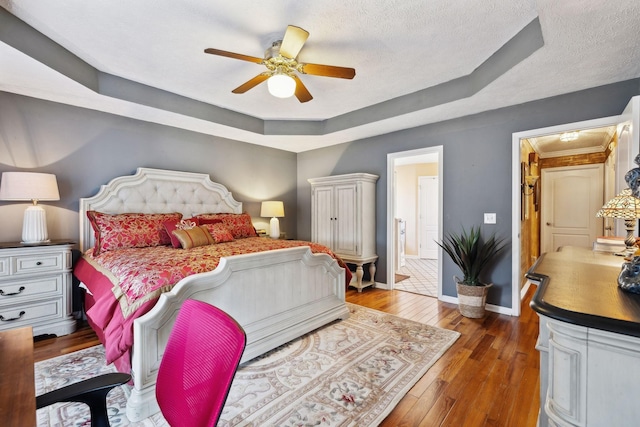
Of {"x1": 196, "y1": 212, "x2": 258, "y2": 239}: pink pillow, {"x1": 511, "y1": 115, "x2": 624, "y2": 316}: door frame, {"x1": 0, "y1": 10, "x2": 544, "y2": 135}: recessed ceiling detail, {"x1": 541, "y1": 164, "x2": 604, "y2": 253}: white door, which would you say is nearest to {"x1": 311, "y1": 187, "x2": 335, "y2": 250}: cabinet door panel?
{"x1": 0, "y1": 10, "x2": 544, "y2": 135}: recessed ceiling detail

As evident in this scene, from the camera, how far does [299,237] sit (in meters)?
5.54

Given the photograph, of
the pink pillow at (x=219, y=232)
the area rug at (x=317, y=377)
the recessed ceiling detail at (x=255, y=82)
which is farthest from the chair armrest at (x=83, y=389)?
the pink pillow at (x=219, y=232)

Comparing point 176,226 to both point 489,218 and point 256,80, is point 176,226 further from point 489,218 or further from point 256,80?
point 489,218

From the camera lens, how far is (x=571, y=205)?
548 centimetres

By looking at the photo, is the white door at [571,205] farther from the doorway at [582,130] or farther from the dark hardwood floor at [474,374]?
the dark hardwood floor at [474,374]

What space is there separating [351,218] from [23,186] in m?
3.58

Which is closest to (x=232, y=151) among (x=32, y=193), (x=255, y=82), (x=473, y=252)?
(x=255, y=82)

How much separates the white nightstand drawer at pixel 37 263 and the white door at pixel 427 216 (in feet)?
21.8

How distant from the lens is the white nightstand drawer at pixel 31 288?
248 cm

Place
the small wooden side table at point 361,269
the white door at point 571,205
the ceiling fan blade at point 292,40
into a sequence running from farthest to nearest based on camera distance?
the white door at point 571,205 → the small wooden side table at point 361,269 → the ceiling fan blade at point 292,40

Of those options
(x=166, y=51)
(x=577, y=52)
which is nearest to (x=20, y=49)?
(x=166, y=51)

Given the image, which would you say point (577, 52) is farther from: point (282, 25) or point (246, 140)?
point (246, 140)

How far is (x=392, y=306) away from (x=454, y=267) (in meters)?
0.96

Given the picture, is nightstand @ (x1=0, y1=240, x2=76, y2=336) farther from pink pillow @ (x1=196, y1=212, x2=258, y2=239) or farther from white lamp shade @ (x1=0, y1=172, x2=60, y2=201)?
pink pillow @ (x1=196, y1=212, x2=258, y2=239)
